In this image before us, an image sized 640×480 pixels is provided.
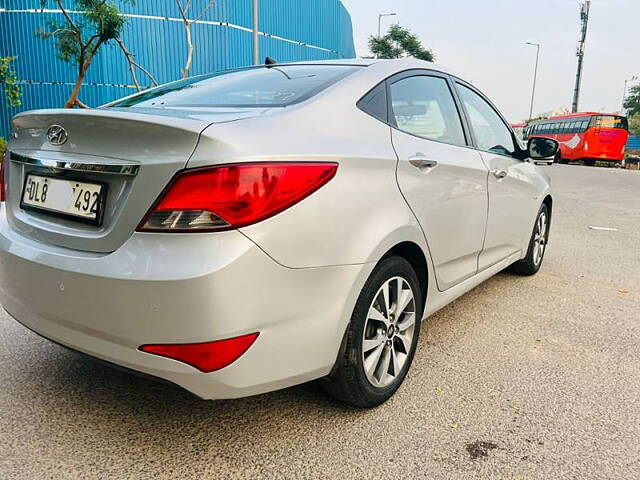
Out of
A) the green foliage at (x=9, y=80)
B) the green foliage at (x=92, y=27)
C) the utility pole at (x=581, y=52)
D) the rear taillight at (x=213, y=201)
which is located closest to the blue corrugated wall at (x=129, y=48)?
the green foliage at (x=9, y=80)

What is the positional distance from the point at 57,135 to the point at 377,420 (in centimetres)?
173

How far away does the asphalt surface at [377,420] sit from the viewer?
6.54ft

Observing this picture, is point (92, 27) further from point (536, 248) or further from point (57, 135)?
point (57, 135)

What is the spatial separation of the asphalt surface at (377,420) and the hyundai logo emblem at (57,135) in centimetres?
114

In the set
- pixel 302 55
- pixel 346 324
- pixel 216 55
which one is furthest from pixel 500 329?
pixel 302 55

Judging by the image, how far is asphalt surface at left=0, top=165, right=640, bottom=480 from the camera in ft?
6.54

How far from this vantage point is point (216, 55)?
21.1 metres

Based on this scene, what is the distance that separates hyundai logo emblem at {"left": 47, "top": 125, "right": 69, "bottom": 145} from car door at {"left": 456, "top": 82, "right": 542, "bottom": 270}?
89.8 inches

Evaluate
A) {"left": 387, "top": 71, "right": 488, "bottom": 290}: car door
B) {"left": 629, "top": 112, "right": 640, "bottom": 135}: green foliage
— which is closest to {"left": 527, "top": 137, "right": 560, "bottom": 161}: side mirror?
{"left": 387, "top": 71, "right": 488, "bottom": 290}: car door

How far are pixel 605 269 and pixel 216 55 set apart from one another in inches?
747

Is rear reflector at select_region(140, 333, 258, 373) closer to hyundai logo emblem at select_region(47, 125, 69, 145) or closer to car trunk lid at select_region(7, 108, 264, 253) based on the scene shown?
car trunk lid at select_region(7, 108, 264, 253)

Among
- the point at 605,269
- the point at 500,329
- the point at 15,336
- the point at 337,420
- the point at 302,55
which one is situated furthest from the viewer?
the point at 302,55

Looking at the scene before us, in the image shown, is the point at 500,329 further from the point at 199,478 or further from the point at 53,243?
the point at 53,243

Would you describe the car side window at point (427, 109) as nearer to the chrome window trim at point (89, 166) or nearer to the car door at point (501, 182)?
the car door at point (501, 182)
